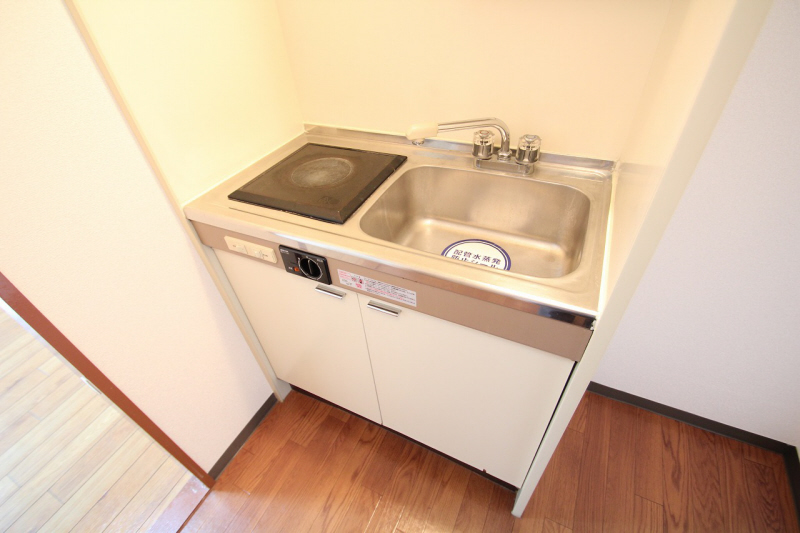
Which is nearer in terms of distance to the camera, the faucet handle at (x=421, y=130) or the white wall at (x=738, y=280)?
the white wall at (x=738, y=280)

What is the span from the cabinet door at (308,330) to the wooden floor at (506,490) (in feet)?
0.75

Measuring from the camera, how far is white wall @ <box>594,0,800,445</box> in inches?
30.1

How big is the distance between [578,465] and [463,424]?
588 mm

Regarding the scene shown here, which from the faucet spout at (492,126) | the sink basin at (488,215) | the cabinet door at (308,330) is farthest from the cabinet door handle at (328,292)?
the faucet spout at (492,126)

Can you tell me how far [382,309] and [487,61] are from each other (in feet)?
2.36

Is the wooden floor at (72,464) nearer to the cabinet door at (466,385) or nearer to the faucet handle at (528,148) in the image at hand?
the cabinet door at (466,385)

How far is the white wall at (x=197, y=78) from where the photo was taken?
2.47 feet

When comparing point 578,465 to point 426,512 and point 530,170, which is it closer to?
point 426,512

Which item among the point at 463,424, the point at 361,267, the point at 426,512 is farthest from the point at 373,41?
the point at 426,512

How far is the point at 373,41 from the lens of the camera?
1.06m

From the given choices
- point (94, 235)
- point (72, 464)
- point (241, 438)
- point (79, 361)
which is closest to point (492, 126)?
point (94, 235)

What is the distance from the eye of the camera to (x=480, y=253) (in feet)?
3.59

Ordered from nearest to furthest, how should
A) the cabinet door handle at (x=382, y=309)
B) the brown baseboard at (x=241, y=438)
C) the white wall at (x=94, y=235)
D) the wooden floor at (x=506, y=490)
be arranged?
1. the white wall at (x=94, y=235)
2. the cabinet door handle at (x=382, y=309)
3. the wooden floor at (x=506, y=490)
4. the brown baseboard at (x=241, y=438)

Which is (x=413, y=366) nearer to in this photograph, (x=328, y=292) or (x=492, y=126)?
(x=328, y=292)
